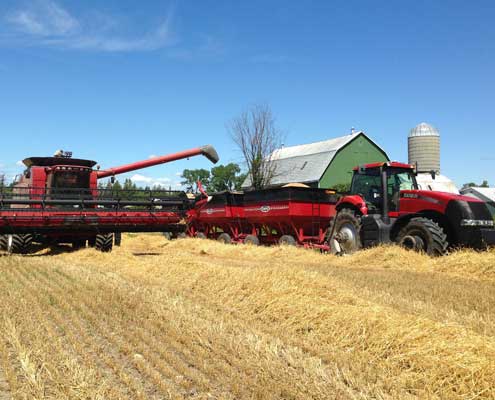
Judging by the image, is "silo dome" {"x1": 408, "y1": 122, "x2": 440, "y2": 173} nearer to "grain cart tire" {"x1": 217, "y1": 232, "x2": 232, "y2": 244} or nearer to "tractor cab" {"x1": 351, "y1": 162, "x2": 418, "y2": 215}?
"grain cart tire" {"x1": 217, "y1": 232, "x2": 232, "y2": 244}

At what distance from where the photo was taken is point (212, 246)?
1474 centimetres

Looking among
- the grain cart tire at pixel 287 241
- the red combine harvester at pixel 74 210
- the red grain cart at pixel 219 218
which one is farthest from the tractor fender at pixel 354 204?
the red grain cart at pixel 219 218

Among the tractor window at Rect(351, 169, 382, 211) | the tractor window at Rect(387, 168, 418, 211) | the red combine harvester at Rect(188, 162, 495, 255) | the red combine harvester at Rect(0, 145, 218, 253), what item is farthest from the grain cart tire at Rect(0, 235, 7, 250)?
the tractor window at Rect(387, 168, 418, 211)

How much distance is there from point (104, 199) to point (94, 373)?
8658mm

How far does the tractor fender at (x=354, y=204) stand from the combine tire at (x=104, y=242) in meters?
5.52

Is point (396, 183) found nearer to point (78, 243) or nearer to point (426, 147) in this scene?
point (78, 243)

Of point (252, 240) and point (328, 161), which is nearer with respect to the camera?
point (252, 240)

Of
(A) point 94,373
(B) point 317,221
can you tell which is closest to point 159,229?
(B) point 317,221

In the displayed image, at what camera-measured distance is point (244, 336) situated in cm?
432

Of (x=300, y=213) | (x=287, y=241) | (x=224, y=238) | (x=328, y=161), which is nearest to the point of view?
(x=300, y=213)

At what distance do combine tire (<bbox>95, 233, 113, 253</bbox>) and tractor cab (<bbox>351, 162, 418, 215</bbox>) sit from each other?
603cm

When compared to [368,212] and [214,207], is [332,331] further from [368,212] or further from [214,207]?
[214,207]

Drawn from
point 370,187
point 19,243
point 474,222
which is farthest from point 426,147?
point 19,243

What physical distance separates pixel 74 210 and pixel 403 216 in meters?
7.08
